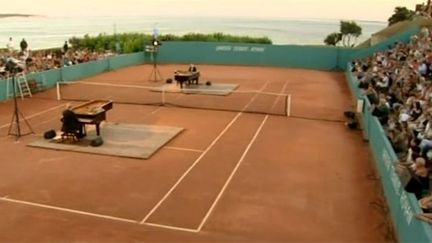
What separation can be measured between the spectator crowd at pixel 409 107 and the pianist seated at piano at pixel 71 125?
958cm

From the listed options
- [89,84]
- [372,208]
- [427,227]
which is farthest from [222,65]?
[427,227]

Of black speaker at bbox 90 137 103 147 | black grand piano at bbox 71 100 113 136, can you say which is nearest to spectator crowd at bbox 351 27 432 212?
black speaker at bbox 90 137 103 147

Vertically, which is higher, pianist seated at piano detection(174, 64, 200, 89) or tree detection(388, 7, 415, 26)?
tree detection(388, 7, 415, 26)

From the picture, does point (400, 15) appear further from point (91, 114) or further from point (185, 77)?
point (91, 114)

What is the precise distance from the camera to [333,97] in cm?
2533

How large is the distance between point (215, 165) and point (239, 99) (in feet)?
34.6

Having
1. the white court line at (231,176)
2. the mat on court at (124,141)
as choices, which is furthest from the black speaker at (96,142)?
the white court line at (231,176)

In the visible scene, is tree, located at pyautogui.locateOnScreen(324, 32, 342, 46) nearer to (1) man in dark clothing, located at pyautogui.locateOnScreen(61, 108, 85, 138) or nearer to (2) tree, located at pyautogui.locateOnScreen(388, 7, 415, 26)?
(2) tree, located at pyautogui.locateOnScreen(388, 7, 415, 26)

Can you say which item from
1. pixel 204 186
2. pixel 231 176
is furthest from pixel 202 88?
pixel 204 186

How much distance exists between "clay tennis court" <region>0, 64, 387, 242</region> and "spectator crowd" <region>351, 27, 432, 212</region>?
4.53 ft

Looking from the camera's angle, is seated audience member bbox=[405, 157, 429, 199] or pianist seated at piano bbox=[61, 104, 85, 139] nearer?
seated audience member bbox=[405, 157, 429, 199]

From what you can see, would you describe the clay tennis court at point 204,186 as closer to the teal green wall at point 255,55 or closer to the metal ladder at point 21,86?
the metal ladder at point 21,86

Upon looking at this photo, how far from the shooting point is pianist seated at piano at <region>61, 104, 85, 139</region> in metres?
15.3

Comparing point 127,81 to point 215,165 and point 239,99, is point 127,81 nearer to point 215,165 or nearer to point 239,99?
point 239,99
